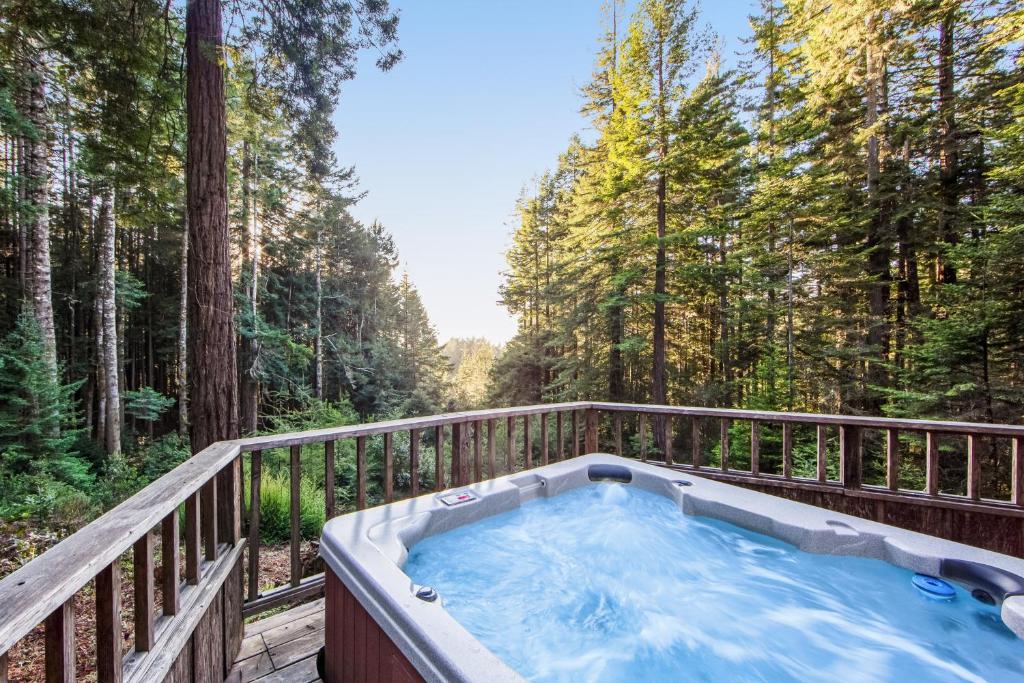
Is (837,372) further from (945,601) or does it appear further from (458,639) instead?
(458,639)

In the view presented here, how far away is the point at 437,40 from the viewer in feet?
18.0

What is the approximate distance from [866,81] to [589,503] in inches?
317

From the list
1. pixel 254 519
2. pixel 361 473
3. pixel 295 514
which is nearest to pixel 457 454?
pixel 361 473

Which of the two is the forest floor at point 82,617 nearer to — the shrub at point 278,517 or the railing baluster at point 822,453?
the shrub at point 278,517

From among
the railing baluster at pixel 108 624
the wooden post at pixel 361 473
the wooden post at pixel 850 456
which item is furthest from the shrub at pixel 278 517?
the wooden post at pixel 850 456

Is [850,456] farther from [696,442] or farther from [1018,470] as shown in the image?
[696,442]

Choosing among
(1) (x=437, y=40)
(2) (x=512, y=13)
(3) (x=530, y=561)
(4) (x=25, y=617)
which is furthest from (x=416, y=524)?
(2) (x=512, y=13)

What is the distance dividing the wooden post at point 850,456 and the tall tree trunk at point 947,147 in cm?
497

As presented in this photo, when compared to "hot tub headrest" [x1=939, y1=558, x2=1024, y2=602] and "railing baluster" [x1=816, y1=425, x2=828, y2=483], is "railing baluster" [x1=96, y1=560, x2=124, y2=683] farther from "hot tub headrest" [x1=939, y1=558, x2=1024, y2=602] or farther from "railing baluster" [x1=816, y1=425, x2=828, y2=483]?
"railing baluster" [x1=816, y1=425, x2=828, y2=483]

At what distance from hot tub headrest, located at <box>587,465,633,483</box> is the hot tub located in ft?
1.33

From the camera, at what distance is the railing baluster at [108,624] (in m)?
0.90

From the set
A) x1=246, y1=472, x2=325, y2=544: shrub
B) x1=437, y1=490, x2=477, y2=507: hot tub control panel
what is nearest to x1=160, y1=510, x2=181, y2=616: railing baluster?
x1=437, y1=490, x2=477, y2=507: hot tub control panel

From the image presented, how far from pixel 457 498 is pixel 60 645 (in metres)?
1.76

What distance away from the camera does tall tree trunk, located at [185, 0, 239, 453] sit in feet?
8.29
